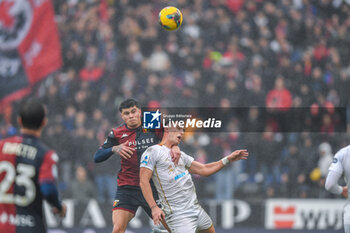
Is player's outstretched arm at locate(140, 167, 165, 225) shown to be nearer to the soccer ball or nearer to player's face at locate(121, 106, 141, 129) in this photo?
player's face at locate(121, 106, 141, 129)

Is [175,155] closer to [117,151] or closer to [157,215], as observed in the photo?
[157,215]

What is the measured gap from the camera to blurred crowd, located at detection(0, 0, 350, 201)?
13.8 meters

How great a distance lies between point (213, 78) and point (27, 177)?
11.5 metres

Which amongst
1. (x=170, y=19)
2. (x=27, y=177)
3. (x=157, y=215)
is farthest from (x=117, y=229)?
(x=170, y=19)

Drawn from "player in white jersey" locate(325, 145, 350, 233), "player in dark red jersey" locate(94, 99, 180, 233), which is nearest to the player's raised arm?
"player in dark red jersey" locate(94, 99, 180, 233)

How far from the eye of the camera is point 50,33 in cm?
1767

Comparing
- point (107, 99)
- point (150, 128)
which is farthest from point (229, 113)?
point (150, 128)

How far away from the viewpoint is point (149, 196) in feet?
23.6

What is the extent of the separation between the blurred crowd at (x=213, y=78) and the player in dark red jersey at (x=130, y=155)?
16.9ft

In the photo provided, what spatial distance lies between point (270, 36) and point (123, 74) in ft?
14.5

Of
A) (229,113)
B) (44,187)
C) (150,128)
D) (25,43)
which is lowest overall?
(44,187)

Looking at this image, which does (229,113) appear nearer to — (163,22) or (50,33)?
(163,22)

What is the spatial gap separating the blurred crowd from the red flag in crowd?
0.42m

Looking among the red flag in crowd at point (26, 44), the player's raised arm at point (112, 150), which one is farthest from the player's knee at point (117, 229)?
the red flag in crowd at point (26, 44)
